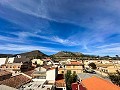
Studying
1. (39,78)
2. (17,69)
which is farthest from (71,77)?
(17,69)

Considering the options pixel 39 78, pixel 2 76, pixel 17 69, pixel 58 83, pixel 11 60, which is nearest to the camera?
pixel 58 83

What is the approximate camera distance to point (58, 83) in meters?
44.8

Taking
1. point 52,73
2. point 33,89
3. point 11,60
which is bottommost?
point 33,89

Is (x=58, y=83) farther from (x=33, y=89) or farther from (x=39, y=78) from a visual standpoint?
(x=33, y=89)

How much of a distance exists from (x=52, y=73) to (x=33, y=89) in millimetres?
15790

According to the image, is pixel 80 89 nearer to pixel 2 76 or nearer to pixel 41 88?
pixel 41 88

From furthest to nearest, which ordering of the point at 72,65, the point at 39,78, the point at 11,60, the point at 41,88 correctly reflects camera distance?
the point at 11,60
the point at 72,65
the point at 39,78
the point at 41,88

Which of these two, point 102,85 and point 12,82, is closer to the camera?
point 102,85

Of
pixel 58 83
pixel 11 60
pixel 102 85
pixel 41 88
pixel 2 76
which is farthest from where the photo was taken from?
pixel 11 60

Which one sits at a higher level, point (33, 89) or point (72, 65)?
point (72, 65)

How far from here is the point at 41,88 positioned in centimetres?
3450

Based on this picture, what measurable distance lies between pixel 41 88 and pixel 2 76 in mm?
23732

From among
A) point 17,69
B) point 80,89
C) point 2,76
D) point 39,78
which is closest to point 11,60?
point 17,69

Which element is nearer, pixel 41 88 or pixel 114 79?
pixel 41 88
